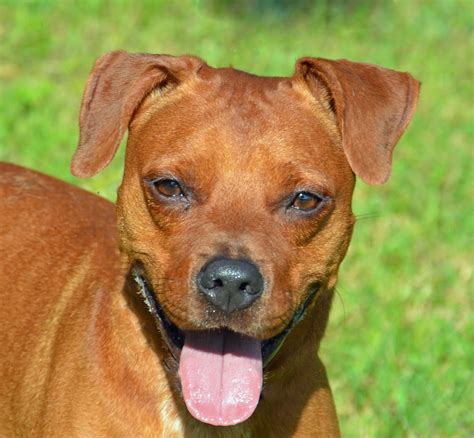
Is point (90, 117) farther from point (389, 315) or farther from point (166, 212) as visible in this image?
point (389, 315)

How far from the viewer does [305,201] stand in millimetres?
4820

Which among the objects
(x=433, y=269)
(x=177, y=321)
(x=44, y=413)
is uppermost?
(x=177, y=321)

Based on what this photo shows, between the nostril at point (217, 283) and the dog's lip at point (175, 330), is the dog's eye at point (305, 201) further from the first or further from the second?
the nostril at point (217, 283)

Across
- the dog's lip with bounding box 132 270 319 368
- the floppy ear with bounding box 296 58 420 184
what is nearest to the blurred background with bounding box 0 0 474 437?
the dog's lip with bounding box 132 270 319 368

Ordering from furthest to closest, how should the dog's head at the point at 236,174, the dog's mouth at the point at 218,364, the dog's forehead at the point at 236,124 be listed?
the dog's forehead at the point at 236,124 → the dog's mouth at the point at 218,364 → the dog's head at the point at 236,174

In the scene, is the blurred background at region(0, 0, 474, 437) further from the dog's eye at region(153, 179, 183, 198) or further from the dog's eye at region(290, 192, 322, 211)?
the dog's eye at region(153, 179, 183, 198)

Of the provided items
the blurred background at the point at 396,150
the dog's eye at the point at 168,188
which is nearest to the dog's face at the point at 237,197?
the dog's eye at the point at 168,188

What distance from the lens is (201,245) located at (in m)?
4.55

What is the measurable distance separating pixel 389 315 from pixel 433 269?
29.3 inches

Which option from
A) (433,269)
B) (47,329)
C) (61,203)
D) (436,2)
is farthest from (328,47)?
(47,329)

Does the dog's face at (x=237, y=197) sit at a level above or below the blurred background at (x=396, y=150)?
above

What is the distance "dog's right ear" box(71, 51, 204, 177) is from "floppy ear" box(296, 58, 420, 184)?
569 millimetres

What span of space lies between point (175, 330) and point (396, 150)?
529 centimetres

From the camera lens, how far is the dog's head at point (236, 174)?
179 inches
